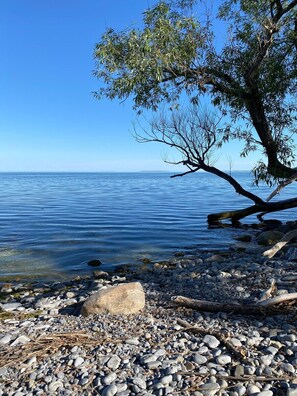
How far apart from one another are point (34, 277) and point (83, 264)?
185 cm

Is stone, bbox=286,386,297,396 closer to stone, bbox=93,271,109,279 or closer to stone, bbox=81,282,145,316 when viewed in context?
stone, bbox=81,282,145,316

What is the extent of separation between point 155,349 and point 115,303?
5.27ft

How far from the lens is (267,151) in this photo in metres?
13.7

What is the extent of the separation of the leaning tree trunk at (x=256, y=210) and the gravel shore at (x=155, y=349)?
1064 cm

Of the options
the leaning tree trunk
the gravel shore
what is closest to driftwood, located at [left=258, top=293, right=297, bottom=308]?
the gravel shore

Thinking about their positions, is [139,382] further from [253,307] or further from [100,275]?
[100,275]

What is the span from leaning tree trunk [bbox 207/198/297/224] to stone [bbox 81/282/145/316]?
12.9 m

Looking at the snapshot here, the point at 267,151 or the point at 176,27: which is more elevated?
the point at 176,27

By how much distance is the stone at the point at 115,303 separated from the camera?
5883mm

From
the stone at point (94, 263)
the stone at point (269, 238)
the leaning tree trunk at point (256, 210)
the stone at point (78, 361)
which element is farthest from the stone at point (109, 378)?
the leaning tree trunk at point (256, 210)

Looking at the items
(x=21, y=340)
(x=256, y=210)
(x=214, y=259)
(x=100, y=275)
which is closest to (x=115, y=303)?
(x=21, y=340)

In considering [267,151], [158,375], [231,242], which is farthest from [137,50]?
[158,375]

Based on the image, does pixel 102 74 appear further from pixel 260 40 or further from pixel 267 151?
pixel 267 151

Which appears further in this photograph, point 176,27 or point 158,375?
point 176,27
